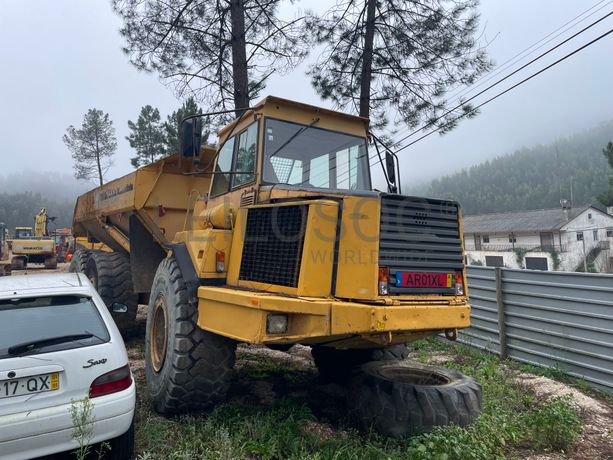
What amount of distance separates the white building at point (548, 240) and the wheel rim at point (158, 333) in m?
34.9

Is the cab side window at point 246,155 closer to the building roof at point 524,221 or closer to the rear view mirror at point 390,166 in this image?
the rear view mirror at point 390,166

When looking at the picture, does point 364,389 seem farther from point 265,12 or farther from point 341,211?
point 265,12

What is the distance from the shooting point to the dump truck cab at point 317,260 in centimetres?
346

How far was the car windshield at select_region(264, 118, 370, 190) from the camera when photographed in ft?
14.8

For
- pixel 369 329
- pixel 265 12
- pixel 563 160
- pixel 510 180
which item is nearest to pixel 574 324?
pixel 369 329

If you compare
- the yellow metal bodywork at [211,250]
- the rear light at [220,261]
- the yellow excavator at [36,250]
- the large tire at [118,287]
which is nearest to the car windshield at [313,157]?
the yellow metal bodywork at [211,250]

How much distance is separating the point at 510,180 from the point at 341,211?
12245 centimetres

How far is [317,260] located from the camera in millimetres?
3572

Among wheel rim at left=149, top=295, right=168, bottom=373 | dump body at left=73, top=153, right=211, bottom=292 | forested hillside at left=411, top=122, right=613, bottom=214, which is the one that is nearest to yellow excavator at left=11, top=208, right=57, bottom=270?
dump body at left=73, top=153, right=211, bottom=292

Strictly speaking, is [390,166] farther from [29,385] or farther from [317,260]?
[29,385]

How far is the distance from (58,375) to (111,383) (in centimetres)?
34

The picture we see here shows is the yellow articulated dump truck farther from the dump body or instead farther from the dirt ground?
the dump body

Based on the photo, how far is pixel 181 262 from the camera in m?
4.66

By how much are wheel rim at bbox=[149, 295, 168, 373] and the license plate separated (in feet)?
7.96
